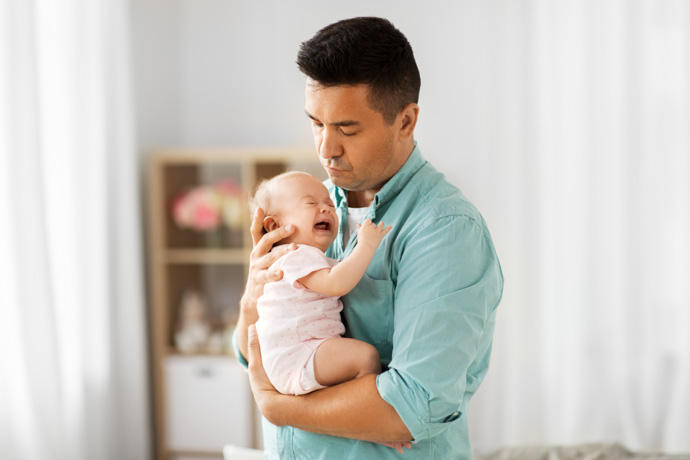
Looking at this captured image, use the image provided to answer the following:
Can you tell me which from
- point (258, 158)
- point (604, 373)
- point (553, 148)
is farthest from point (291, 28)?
point (604, 373)

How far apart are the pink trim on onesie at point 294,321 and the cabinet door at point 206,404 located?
6.80 ft

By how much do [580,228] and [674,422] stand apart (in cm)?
100

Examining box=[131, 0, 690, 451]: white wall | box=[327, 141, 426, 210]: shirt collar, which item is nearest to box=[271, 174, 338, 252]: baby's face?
box=[327, 141, 426, 210]: shirt collar

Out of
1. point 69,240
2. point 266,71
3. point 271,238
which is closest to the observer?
point 271,238

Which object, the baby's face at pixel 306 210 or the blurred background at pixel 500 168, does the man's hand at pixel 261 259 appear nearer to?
the baby's face at pixel 306 210

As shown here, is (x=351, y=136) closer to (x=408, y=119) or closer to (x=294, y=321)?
(x=408, y=119)

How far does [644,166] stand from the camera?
3.28 meters

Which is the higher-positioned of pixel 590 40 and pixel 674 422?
pixel 590 40

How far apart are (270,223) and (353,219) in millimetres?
174

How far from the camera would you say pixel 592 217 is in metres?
3.34

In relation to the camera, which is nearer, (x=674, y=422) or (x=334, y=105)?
(x=334, y=105)

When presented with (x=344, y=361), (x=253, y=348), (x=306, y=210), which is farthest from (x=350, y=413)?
(x=306, y=210)

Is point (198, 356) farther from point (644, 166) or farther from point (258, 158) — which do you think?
point (644, 166)

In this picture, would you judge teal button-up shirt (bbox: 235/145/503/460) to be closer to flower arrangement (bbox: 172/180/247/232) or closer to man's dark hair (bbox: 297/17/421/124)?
man's dark hair (bbox: 297/17/421/124)
